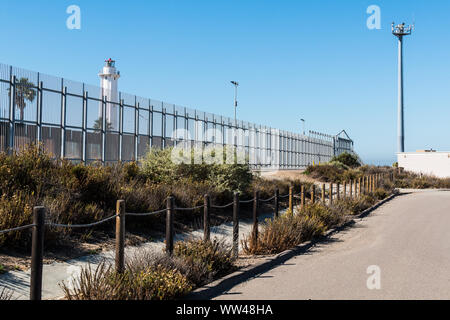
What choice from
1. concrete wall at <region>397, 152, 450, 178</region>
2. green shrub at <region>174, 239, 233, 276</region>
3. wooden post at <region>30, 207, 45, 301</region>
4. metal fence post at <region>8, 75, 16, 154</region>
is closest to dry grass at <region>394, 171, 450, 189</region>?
concrete wall at <region>397, 152, 450, 178</region>

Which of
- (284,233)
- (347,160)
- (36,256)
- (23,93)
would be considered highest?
(23,93)

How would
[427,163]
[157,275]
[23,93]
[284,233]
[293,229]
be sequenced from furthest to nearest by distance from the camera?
[427,163] < [23,93] < [293,229] < [284,233] < [157,275]

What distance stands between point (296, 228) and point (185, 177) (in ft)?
20.6

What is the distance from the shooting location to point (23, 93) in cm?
1847

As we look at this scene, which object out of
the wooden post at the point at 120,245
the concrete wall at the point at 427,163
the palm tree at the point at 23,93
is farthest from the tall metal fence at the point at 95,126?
the concrete wall at the point at 427,163

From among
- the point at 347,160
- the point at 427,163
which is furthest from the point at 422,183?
the point at 347,160

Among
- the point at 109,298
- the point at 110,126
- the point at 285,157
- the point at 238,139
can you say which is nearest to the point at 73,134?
the point at 110,126

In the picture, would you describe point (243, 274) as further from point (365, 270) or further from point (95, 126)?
point (95, 126)

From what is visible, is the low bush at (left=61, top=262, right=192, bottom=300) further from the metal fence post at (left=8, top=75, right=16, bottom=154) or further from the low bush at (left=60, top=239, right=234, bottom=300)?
the metal fence post at (left=8, top=75, right=16, bottom=154)

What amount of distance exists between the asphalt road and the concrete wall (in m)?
36.4

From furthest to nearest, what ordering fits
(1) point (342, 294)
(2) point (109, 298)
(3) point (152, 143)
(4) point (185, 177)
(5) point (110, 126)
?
1. (3) point (152, 143)
2. (5) point (110, 126)
3. (4) point (185, 177)
4. (1) point (342, 294)
5. (2) point (109, 298)

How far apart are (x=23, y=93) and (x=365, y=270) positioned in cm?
1471
